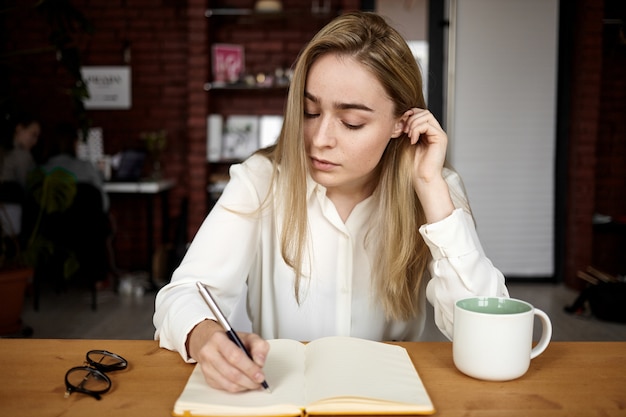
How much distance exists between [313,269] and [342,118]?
363 mm

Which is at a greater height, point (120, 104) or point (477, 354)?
point (120, 104)

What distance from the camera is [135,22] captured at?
5285 millimetres

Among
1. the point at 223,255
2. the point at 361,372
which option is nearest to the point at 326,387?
the point at 361,372

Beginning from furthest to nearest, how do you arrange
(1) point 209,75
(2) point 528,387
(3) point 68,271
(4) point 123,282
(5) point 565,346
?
1. (1) point 209,75
2. (4) point 123,282
3. (3) point 68,271
4. (5) point 565,346
5. (2) point 528,387

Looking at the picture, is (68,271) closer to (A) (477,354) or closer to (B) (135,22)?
(B) (135,22)

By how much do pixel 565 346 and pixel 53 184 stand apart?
3.13 metres

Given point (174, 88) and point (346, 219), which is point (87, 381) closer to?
point (346, 219)

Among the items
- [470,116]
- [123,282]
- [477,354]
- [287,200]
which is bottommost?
[123,282]

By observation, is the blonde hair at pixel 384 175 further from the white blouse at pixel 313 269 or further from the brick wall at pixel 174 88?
the brick wall at pixel 174 88

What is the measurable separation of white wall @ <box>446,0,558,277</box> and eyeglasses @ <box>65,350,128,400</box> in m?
4.17

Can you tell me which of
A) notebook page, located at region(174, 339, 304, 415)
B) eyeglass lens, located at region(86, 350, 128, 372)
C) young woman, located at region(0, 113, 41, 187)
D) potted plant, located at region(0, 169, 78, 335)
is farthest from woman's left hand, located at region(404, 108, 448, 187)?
young woman, located at region(0, 113, 41, 187)

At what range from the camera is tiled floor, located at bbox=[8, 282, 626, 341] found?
3.46 meters

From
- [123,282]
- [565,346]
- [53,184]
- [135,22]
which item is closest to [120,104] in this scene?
[135,22]

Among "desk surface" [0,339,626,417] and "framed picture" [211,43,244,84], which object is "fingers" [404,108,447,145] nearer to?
"desk surface" [0,339,626,417]
